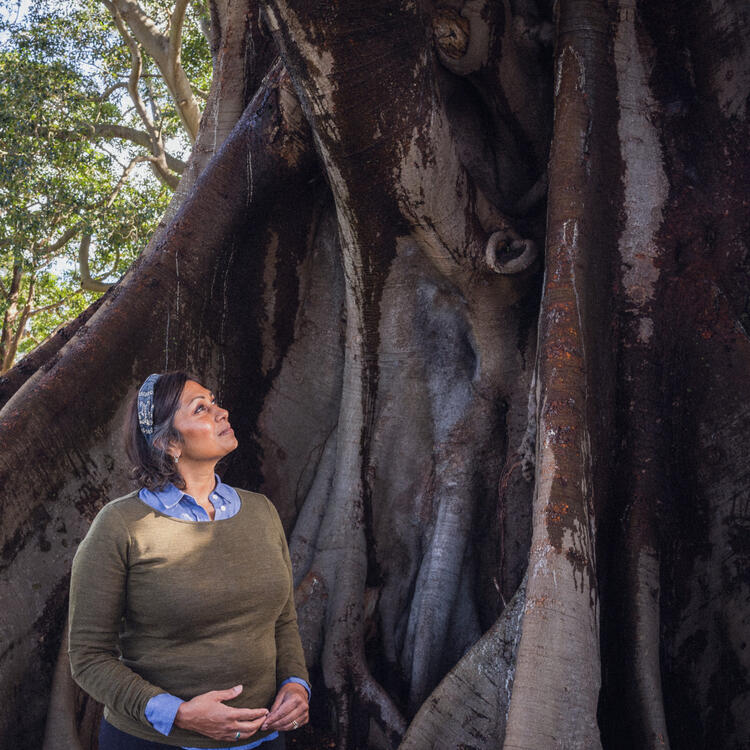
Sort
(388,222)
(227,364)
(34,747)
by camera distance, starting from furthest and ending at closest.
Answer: (227,364) → (388,222) → (34,747)

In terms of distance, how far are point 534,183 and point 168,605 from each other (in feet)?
9.37

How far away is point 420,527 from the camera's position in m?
3.67

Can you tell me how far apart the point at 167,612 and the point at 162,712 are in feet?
0.72

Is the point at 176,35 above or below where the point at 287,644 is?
above

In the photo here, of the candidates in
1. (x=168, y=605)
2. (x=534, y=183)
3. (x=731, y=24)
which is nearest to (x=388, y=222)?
(x=534, y=183)

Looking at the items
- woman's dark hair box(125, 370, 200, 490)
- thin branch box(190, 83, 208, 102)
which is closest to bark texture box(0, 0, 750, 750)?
woman's dark hair box(125, 370, 200, 490)

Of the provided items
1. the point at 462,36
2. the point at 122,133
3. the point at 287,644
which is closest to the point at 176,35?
the point at 122,133

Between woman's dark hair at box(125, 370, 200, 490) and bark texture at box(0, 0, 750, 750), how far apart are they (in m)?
1.18

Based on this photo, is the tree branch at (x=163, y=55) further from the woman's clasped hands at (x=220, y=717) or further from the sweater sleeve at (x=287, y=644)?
the woman's clasped hands at (x=220, y=717)

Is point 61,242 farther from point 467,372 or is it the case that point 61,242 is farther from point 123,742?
point 123,742

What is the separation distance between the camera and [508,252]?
3.61 meters

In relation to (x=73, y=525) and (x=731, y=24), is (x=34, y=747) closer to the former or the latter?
(x=73, y=525)

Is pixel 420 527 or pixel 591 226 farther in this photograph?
pixel 420 527

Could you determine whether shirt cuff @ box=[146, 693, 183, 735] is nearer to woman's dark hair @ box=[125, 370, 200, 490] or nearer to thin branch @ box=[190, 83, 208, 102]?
woman's dark hair @ box=[125, 370, 200, 490]
